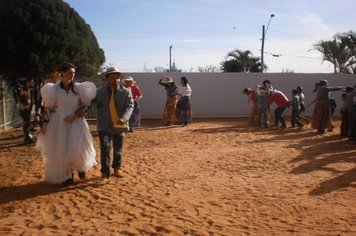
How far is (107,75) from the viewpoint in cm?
580

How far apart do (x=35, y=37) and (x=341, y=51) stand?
19976mm

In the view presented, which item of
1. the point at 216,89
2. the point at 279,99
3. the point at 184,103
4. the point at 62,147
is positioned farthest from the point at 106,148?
the point at 216,89

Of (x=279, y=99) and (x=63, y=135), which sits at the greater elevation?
(x=279, y=99)

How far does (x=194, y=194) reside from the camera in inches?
212

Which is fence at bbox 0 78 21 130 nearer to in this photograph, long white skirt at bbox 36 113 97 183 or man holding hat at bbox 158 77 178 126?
man holding hat at bbox 158 77 178 126

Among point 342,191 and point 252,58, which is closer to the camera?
point 342,191

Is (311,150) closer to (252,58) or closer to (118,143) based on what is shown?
(118,143)

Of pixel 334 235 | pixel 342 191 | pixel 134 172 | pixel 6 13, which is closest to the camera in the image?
pixel 334 235

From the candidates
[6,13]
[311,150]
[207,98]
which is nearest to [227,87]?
[207,98]

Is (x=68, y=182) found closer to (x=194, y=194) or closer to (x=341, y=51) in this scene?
(x=194, y=194)

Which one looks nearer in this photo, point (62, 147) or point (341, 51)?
point (62, 147)

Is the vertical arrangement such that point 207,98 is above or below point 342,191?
above

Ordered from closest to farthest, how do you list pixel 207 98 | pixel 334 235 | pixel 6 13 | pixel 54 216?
pixel 334 235 → pixel 54 216 → pixel 6 13 → pixel 207 98

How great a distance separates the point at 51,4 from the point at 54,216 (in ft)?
22.0
